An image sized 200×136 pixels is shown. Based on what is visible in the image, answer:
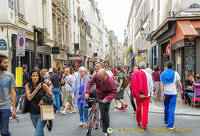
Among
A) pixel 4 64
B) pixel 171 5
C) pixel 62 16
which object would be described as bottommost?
pixel 4 64

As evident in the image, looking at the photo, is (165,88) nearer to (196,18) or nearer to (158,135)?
(158,135)

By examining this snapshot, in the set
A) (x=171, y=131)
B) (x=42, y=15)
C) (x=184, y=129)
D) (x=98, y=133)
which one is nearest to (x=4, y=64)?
(x=98, y=133)

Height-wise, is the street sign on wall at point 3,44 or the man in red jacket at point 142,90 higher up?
the street sign on wall at point 3,44

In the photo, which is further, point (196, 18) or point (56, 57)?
point (56, 57)

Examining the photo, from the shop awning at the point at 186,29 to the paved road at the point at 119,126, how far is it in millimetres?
4683

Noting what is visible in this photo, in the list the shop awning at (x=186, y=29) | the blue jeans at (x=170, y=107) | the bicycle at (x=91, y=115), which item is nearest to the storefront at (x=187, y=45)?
the shop awning at (x=186, y=29)

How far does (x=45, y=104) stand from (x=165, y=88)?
3558 millimetres

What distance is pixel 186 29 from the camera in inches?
436

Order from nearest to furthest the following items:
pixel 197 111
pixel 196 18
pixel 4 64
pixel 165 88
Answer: pixel 4 64 → pixel 165 88 → pixel 197 111 → pixel 196 18

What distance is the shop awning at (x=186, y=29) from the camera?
34.9 feet

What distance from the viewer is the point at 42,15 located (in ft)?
60.5

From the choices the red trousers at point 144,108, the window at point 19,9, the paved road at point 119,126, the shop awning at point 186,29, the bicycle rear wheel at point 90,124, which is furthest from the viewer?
the window at point 19,9

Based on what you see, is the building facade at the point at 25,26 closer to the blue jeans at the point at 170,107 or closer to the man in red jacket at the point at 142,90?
the man in red jacket at the point at 142,90

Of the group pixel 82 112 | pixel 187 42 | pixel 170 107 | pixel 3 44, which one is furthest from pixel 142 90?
pixel 3 44
